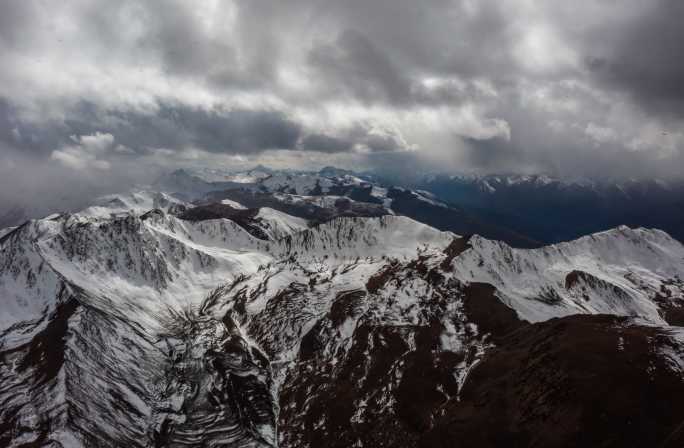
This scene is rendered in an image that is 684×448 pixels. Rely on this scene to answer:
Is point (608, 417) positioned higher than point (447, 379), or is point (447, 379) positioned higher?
point (608, 417)

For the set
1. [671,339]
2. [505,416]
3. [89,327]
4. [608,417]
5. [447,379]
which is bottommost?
[89,327]

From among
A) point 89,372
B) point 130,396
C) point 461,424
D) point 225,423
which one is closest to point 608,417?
point 461,424

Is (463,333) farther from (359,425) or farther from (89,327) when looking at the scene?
(89,327)

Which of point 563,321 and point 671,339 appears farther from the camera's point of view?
point 563,321

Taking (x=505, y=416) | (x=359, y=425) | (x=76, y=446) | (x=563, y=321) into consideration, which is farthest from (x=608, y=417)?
(x=76, y=446)

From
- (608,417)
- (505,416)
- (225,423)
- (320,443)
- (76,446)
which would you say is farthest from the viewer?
(225,423)

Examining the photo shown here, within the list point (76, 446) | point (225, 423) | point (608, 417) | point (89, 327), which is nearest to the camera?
point (608, 417)

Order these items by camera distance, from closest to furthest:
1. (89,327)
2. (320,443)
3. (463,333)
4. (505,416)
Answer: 1. (505,416)
2. (320,443)
3. (89,327)
4. (463,333)

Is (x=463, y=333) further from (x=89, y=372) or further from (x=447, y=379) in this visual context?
(x=89, y=372)

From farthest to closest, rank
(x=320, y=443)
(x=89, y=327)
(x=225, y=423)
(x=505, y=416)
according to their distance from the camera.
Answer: (x=89, y=327), (x=225, y=423), (x=320, y=443), (x=505, y=416)
